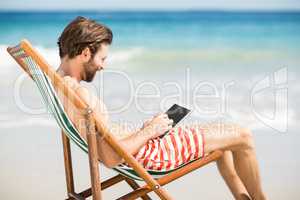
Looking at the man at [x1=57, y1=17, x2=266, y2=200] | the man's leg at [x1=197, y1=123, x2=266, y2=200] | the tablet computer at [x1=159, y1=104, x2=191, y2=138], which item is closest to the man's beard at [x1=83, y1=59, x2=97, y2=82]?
the man at [x1=57, y1=17, x2=266, y2=200]

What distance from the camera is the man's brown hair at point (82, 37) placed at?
8.16ft

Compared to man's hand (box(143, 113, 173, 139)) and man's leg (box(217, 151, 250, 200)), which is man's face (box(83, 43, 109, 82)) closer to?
man's hand (box(143, 113, 173, 139))

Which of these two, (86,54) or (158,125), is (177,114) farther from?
(86,54)

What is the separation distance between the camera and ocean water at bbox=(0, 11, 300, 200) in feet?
13.2

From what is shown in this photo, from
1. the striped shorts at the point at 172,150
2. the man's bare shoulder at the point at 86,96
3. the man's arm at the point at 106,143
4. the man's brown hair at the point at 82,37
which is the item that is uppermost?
the man's brown hair at the point at 82,37

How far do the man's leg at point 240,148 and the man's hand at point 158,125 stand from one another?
0.21m

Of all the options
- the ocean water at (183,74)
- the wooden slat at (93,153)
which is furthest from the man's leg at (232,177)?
the ocean water at (183,74)

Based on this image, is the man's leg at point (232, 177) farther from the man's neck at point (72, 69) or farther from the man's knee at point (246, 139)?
the man's neck at point (72, 69)

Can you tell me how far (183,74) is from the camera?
4211 millimetres

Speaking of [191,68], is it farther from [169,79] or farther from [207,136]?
[207,136]

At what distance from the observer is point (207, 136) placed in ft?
8.75

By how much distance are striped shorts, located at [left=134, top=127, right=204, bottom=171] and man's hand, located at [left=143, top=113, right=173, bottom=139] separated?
122mm
